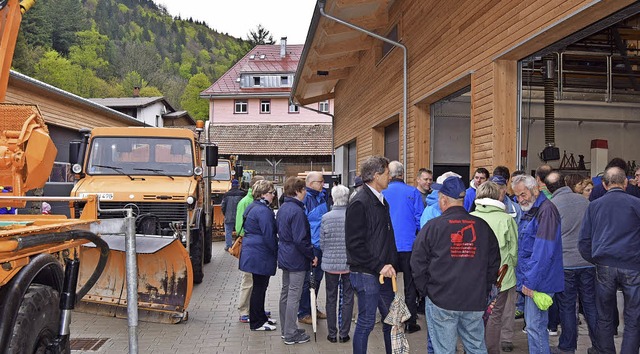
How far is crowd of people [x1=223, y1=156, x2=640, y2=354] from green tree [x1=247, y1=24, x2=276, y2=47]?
9843 cm

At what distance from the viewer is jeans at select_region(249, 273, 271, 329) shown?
6648mm

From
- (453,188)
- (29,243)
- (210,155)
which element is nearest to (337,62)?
(210,155)

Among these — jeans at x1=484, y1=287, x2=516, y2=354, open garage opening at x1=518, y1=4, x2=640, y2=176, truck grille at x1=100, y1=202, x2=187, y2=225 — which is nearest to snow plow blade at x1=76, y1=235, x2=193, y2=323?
truck grille at x1=100, y1=202, x2=187, y2=225

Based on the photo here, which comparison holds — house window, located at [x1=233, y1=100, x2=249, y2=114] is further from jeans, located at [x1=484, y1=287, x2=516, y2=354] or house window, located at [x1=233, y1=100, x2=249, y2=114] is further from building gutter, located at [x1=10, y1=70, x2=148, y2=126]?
jeans, located at [x1=484, y1=287, x2=516, y2=354]

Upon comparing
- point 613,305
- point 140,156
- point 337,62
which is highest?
point 337,62

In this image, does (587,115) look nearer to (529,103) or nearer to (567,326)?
(529,103)

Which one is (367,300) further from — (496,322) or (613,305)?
(613,305)

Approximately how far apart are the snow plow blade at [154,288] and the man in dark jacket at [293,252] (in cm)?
135

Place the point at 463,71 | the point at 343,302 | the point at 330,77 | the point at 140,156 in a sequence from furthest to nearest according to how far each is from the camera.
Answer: the point at 330,77 → the point at 140,156 → the point at 463,71 → the point at 343,302

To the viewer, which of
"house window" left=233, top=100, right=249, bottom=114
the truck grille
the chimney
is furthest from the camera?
the chimney

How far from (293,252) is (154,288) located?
6.54 feet

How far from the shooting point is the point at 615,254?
196 inches

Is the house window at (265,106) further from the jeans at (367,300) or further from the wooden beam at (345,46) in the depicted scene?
the jeans at (367,300)

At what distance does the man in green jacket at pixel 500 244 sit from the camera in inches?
196
